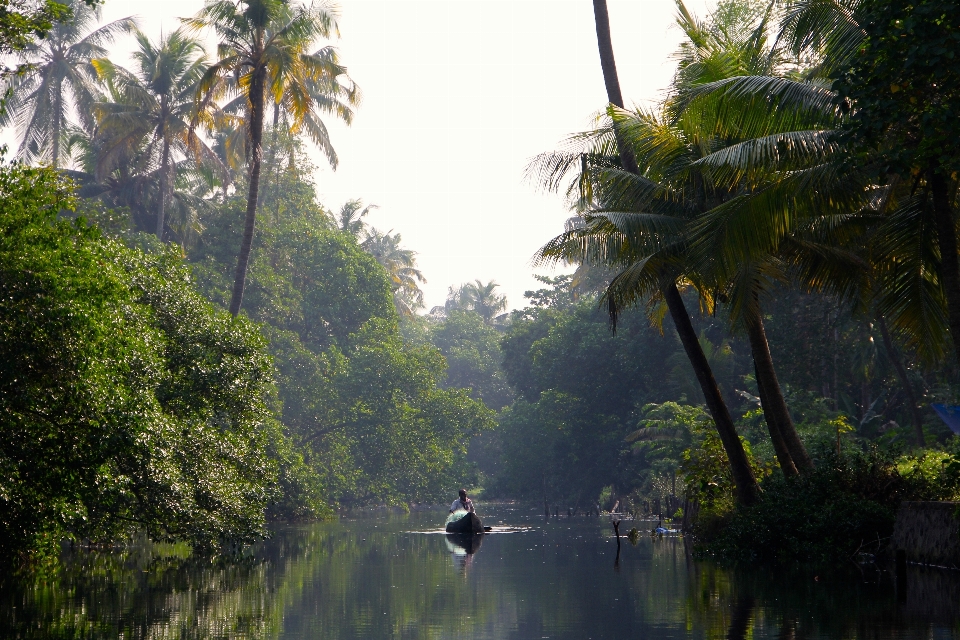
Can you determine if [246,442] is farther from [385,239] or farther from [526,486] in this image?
[385,239]

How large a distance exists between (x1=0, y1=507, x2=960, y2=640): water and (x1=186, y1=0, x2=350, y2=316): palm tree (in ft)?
42.4

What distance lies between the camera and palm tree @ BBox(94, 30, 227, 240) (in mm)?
39781

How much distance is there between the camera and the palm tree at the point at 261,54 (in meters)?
29.2

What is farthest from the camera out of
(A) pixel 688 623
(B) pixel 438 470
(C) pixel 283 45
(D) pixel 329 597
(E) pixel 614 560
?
(B) pixel 438 470

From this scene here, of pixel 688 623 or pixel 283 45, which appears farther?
pixel 283 45

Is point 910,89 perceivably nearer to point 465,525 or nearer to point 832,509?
point 832,509

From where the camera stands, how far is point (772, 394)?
20625 mm

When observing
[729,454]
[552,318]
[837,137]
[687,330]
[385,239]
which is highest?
[385,239]

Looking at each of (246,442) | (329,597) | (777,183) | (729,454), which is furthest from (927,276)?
(246,442)

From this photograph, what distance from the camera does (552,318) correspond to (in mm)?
60375

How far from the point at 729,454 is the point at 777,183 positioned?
755 centimetres

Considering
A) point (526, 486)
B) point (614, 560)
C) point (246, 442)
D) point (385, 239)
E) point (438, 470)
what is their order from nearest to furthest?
point (614, 560) < point (246, 442) < point (438, 470) < point (526, 486) < point (385, 239)

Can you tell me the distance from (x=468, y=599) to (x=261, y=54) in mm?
19300

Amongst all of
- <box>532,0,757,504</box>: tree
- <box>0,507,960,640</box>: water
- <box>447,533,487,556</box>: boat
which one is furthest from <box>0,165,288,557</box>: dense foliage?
<box>532,0,757,504</box>: tree
